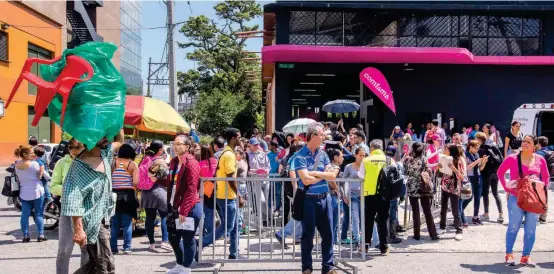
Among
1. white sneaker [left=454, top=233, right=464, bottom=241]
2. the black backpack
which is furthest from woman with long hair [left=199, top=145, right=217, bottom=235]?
white sneaker [left=454, top=233, right=464, bottom=241]

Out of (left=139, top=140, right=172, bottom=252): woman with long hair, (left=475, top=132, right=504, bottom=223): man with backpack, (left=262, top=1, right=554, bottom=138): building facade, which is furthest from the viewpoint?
(left=262, top=1, right=554, bottom=138): building facade

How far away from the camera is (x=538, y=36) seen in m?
23.2

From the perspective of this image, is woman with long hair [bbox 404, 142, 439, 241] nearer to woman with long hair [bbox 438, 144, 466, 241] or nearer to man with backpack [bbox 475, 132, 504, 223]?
woman with long hair [bbox 438, 144, 466, 241]

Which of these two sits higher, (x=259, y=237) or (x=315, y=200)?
(x=315, y=200)

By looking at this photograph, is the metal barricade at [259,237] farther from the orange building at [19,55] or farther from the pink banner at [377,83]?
the orange building at [19,55]

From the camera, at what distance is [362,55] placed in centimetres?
2136

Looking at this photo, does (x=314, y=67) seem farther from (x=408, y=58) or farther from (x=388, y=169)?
(x=388, y=169)

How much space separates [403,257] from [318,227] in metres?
2.42

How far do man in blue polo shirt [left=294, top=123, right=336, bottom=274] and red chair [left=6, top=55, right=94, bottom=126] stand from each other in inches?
107

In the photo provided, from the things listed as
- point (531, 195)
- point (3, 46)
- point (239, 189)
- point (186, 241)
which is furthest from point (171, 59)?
point (3, 46)

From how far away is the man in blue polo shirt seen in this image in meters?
7.18

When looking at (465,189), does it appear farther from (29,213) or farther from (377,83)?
(29,213)

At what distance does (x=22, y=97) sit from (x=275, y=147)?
923 inches

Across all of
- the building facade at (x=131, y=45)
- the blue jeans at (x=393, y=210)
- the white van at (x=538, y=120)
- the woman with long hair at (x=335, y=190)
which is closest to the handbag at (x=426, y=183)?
the blue jeans at (x=393, y=210)
